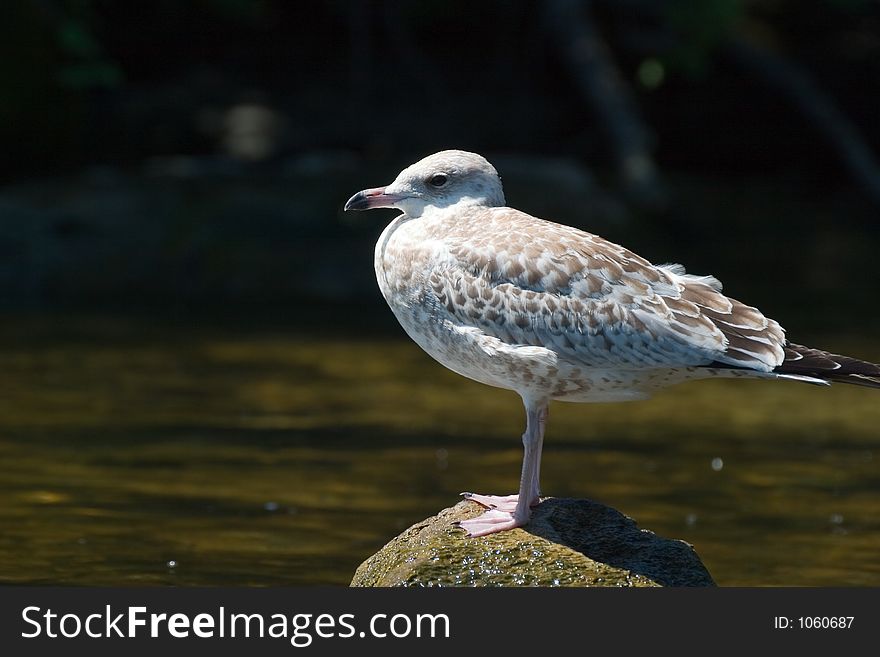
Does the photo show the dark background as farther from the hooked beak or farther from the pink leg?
the pink leg

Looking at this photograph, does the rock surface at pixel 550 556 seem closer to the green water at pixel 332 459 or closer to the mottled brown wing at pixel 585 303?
the mottled brown wing at pixel 585 303

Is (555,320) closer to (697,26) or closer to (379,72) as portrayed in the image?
(697,26)

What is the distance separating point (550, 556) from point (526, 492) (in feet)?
0.91

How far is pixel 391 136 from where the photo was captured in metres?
19.5

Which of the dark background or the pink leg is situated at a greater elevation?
the dark background

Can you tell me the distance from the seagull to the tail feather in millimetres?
10

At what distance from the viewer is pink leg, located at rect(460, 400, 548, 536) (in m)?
6.27

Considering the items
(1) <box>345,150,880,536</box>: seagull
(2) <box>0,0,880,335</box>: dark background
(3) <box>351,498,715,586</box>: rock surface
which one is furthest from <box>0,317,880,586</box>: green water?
(2) <box>0,0,880,335</box>: dark background

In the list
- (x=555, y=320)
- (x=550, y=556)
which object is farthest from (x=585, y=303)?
(x=550, y=556)

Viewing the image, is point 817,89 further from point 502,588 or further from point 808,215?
point 502,588

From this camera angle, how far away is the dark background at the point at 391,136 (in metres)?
16.6

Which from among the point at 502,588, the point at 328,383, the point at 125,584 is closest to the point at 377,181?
the point at 328,383

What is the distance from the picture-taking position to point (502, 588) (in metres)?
6.05

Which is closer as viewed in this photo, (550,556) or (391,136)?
(550,556)
